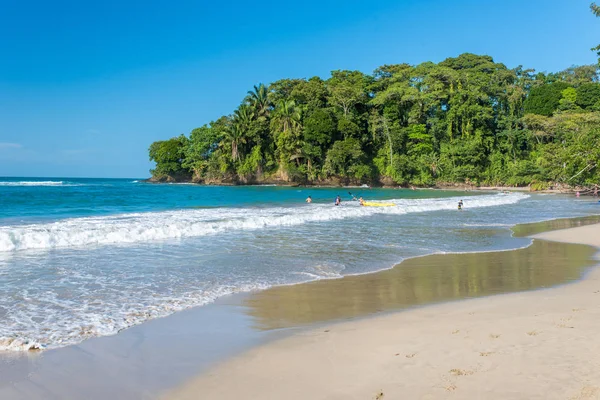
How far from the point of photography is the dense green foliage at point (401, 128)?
60.3 meters

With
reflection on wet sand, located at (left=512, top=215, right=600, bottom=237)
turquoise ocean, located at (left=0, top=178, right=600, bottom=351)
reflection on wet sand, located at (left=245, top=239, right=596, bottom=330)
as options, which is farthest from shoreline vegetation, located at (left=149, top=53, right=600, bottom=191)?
reflection on wet sand, located at (left=245, top=239, right=596, bottom=330)

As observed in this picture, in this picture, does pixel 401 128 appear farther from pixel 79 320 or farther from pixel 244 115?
pixel 79 320

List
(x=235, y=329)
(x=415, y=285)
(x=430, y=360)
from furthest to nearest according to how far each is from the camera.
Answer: (x=415, y=285) → (x=235, y=329) → (x=430, y=360)

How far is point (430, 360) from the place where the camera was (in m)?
4.18

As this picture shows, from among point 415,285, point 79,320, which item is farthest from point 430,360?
point 79,320

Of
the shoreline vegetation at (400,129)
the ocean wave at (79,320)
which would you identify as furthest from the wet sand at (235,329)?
the shoreline vegetation at (400,129)

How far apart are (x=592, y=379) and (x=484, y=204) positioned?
100ft

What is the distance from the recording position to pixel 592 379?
357cm

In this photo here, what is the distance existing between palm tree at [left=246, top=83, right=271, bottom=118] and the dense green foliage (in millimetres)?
155

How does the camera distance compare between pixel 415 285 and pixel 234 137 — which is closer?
pixel 415 285

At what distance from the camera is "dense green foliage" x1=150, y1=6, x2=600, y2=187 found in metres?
60.3

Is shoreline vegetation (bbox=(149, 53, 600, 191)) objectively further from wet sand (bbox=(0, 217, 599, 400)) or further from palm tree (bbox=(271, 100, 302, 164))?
wet sand (bbox=(0, 217, 599, 400))

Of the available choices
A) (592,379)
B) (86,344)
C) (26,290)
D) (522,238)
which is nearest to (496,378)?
(592,379)

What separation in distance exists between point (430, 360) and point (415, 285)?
12.4 ft
